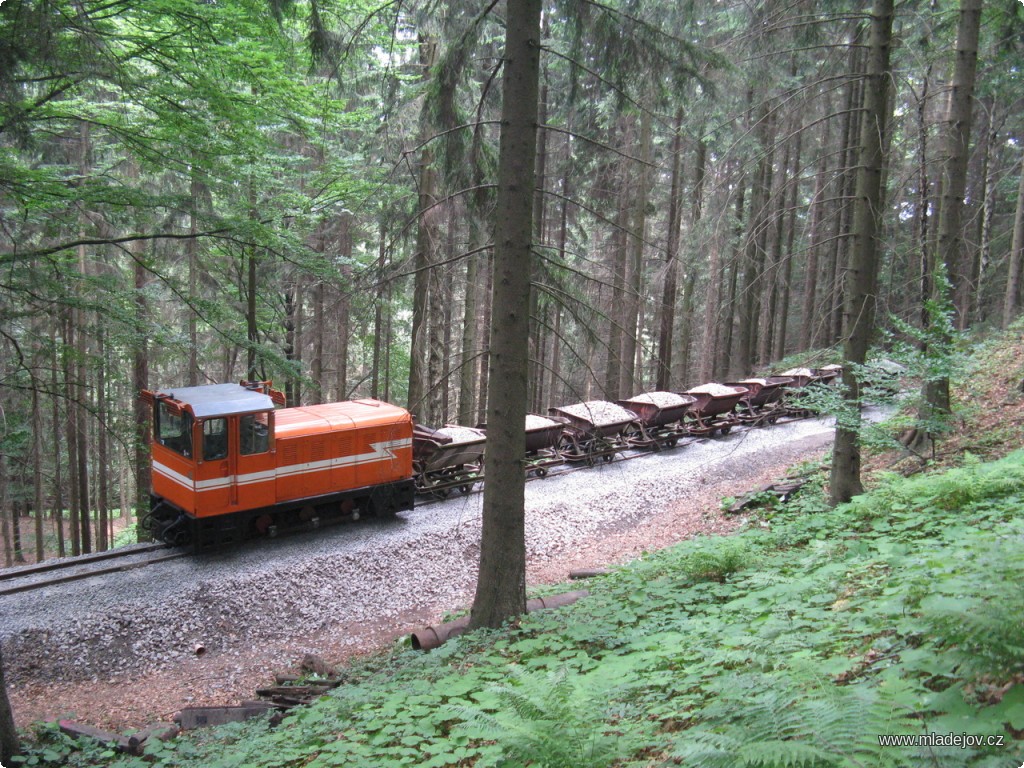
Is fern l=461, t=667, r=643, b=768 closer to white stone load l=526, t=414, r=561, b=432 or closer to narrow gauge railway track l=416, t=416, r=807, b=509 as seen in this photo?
narrow gauge railway track l=416, t=416, r=807, b=509

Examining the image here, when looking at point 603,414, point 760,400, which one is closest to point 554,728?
point 603,414

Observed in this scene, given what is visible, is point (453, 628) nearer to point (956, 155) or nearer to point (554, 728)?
point (554, 728)

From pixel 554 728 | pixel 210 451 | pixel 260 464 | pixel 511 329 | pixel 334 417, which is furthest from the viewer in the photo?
pixel 334 417

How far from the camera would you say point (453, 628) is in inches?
275

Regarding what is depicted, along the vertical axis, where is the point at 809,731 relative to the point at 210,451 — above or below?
above

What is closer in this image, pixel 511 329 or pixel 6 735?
pixel 6 735

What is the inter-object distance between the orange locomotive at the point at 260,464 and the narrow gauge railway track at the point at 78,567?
Result: 13.1 inches

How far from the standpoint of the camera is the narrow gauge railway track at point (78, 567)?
9.30 m

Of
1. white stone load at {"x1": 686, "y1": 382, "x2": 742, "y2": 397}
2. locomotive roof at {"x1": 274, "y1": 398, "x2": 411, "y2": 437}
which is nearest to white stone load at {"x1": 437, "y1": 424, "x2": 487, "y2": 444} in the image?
locomotive roof at {"x1": 274, "y1": 398, "x2": 411, "y2": 437}

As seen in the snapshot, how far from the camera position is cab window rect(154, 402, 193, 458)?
34.1 ft

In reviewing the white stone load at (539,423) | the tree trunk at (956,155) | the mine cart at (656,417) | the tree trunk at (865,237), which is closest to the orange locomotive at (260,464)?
the white stone load at (539,423)

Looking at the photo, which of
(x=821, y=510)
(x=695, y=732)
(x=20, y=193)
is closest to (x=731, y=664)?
(x=695, y=732)

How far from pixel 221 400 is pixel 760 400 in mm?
14671

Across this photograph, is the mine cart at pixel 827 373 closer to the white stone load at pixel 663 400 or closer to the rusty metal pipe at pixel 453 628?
the white stone load at pixel 663 400
